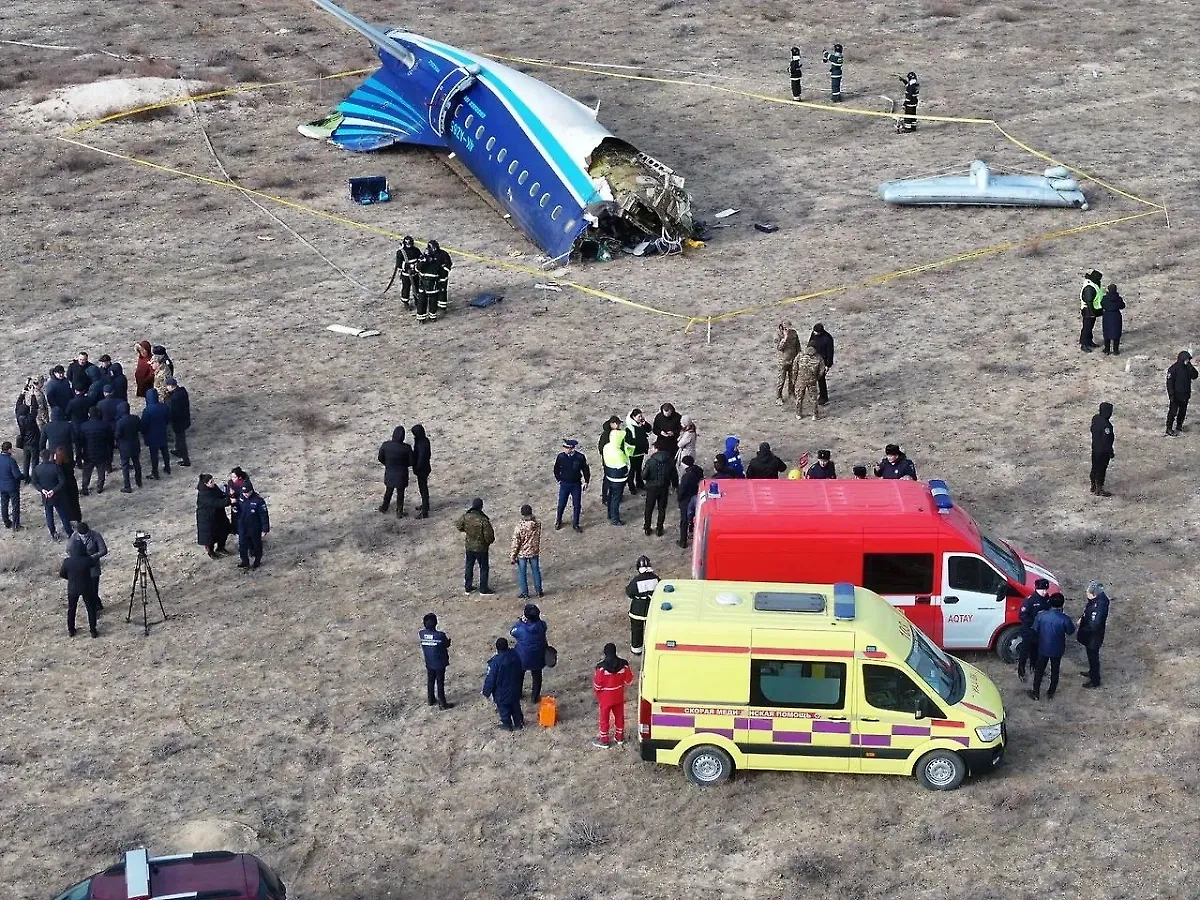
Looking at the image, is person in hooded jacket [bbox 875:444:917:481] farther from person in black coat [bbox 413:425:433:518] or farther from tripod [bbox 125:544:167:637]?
tripod [bbox 125:544:167:637]

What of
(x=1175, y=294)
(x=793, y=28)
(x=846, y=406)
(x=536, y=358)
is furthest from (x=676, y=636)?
(x=793, y=28)

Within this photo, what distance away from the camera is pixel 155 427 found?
26875 millimetres

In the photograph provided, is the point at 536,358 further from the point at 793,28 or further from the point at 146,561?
the point at 793,28

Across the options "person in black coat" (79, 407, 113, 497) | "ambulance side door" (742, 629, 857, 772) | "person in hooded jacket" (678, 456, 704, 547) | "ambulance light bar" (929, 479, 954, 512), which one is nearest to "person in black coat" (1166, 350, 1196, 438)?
"ambulance light bar" (929, 479, 954, 512)

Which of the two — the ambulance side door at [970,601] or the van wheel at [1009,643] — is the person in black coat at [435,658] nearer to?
the ambulance side door at [970,601]

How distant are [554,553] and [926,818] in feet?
26.2

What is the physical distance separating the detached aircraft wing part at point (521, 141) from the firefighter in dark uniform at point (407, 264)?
3477 millimetres

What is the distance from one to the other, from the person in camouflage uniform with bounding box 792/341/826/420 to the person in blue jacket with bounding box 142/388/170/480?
1062 centimetres

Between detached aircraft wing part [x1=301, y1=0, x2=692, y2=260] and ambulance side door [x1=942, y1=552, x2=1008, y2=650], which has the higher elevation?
detached aircraft wing part [x1=301, y1=0, x2=692, y2=260]

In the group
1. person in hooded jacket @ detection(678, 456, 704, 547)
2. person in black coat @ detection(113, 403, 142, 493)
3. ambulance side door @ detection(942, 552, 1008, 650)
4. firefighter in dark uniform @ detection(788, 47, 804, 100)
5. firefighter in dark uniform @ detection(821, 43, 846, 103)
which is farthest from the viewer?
firefighter in dark uniform @ detection(788, 47, 804, 100)

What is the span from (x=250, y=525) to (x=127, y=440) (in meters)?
3.58

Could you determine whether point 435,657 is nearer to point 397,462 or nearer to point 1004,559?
point 397,462

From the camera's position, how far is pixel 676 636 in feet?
60.9

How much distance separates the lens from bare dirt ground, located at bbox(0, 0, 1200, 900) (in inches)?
736
